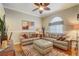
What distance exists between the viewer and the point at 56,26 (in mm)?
1870

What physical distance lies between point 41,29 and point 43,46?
33 centimetres

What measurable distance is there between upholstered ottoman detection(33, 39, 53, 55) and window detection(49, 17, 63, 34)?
25 centimetres

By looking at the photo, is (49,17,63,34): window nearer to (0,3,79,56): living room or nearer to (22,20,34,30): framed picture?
(0,3,79,56): living room

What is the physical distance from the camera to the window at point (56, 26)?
1.87 metres

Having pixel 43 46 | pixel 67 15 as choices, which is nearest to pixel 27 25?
pixel 43 46

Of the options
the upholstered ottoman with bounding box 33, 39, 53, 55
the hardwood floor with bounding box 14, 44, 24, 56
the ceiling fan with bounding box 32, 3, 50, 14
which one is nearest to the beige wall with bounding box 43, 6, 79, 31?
the ceiling fan with bounding box 32, 3, 50, 14

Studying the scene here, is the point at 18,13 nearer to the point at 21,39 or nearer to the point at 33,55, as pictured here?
the point at 21,39

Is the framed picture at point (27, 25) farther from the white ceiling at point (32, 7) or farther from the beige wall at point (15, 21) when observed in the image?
the white ceiling at point (32, 7)

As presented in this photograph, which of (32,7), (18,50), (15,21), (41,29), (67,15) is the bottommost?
(18,50)

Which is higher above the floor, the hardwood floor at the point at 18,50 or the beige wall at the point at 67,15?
the beige wall at the point at 67,15

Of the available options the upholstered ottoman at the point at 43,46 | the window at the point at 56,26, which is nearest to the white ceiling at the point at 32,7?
the window at the point at 56,26

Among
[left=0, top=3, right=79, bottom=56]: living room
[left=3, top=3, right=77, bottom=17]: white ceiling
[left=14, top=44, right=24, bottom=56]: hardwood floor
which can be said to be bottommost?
[left=14, top=44, right=24, bottom=56]: hardwood floor

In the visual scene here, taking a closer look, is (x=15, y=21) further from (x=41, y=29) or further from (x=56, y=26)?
(x=56, y=26)

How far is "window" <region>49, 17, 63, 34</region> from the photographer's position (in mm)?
1869
